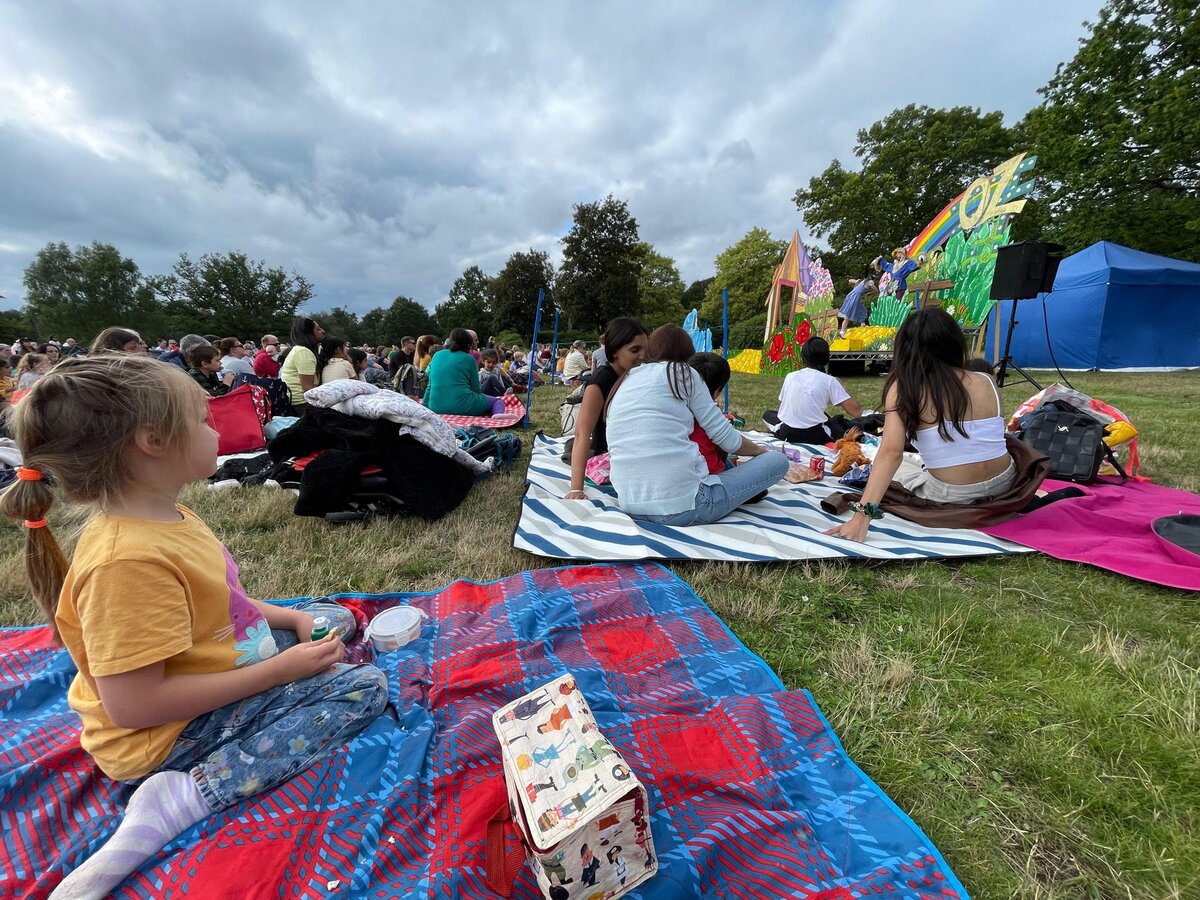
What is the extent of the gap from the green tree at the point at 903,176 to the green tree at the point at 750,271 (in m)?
9.37

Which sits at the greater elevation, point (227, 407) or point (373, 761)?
point (227, 407)

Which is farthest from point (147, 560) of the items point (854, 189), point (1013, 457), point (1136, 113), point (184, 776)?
point (854, 189)

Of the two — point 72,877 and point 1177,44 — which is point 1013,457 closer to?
point 72,877

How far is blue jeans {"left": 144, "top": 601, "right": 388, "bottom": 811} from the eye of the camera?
1187 mm

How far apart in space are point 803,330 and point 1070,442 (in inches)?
339

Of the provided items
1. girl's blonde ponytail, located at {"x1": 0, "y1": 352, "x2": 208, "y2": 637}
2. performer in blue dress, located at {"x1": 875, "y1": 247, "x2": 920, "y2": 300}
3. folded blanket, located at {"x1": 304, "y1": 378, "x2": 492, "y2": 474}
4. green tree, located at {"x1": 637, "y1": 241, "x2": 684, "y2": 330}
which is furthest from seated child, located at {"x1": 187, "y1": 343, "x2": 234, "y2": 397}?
green tree, located at {"x1": 637, "y1": 241, "x2": 684, "y2": 330}

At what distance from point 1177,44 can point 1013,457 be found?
21.6 meters

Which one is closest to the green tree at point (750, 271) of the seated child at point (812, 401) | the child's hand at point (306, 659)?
the seated child at point (812, 401)

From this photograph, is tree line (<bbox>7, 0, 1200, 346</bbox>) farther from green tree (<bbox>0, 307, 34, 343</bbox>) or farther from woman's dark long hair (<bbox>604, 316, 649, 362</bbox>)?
woman's dark long hair (<bbox>604, 316, 649, 362</bbox>)

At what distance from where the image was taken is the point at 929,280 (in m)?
9.23

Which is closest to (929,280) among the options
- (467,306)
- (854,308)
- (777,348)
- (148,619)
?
(777,348)

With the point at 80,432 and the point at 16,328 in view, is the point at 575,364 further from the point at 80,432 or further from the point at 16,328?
the point at 16,328

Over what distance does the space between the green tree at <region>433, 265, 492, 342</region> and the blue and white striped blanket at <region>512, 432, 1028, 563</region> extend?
52043 mm

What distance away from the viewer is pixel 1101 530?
277 centimetres
